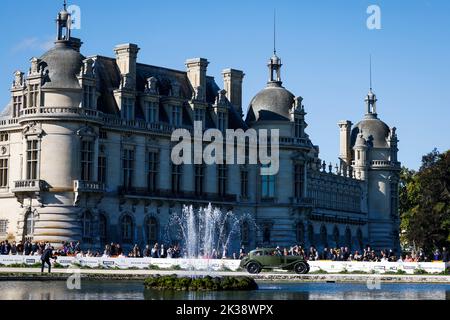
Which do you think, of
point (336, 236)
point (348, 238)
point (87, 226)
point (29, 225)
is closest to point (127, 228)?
point (87, 226)

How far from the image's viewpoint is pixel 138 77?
80.1 m

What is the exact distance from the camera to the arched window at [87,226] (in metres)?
71.5

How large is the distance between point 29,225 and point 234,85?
25457 mm

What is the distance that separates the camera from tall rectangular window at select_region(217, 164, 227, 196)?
275 feet

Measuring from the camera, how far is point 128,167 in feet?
250

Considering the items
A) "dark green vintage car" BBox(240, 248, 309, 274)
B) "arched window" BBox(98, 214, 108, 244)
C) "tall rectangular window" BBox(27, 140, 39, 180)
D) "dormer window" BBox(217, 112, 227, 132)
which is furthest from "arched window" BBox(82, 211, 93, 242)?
"dormer window" BBox(217, 112, 227, 132)

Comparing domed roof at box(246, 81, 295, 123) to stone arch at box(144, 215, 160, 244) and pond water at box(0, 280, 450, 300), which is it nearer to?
stone arch at box(144, 215, 160, 244)

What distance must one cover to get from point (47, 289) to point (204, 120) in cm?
4097

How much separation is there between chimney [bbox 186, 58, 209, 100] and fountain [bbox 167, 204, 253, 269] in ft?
29.9

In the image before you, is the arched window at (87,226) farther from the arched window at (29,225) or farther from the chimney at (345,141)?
the chimney at (345,141)

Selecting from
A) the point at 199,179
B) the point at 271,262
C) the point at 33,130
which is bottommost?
the point at 271,262

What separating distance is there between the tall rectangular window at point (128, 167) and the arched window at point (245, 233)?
12.5 m


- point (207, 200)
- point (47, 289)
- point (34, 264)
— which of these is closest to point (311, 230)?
point (207, 200)

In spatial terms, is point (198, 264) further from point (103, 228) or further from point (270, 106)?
point (270, 106)
